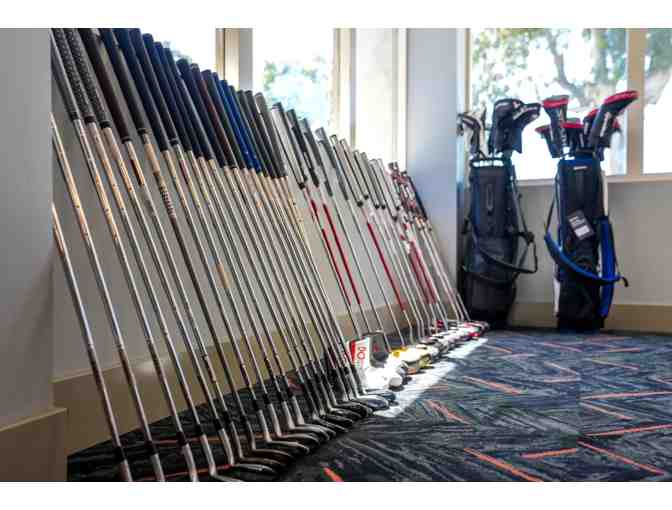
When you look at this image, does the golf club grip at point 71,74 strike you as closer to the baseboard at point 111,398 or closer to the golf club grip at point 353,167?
the baseboard at point 111,398

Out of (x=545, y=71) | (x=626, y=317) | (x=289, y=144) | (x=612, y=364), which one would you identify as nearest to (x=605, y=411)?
(x=612, y=364)

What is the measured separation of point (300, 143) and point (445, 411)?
1.50 m

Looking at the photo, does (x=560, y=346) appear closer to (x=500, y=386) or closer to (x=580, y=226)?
(x=580, y=226)

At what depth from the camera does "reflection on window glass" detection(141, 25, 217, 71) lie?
2588 mm

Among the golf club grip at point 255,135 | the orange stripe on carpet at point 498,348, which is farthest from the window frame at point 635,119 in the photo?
the golf club grip at point 255,135

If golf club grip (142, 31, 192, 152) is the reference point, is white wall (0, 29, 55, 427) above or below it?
below

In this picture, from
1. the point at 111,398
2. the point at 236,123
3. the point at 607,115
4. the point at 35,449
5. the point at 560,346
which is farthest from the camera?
the point at 607,115

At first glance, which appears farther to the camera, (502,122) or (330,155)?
(502,122)

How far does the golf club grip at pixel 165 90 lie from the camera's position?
6.97 ft

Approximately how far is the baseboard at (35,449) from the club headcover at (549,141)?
384 cm

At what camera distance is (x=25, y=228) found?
1443mm

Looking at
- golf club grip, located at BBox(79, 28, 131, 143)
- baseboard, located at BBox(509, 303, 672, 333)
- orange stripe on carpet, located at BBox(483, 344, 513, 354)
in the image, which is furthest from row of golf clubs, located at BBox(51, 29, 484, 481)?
baseboard, located at BBox(509, 303, 672, 333)

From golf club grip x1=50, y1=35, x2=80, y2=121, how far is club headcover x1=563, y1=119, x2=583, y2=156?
3627 millimetres

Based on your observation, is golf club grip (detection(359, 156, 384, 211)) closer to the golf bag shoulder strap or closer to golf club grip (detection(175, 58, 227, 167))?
the golf bag shoulder strap
